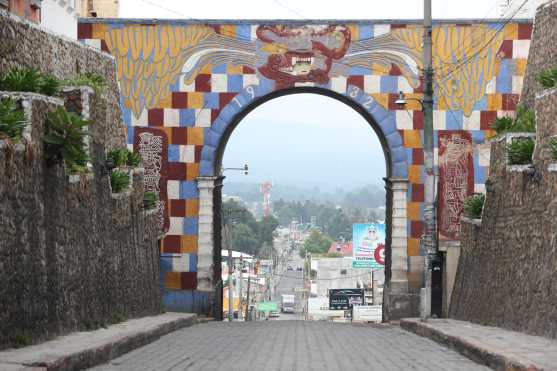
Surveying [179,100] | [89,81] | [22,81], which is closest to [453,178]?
[179,100]

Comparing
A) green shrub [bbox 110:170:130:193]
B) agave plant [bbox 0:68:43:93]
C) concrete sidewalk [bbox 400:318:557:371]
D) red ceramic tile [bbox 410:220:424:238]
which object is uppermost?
agave plant [bbox 0:68:43:93]

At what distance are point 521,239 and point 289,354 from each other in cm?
495

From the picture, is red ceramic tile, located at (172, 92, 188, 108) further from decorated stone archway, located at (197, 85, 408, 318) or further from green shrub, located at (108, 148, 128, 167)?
green shrub, located at (108, 148, 128, 167)

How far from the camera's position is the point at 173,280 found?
2802cm

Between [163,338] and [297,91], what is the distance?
41.5 ft

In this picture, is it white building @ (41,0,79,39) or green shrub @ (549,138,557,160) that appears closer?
green shrub @ (549,138,557,160)

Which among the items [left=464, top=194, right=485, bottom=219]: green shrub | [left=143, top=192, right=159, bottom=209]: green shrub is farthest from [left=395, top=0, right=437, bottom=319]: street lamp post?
[left=143, top=192, right=159, bottom=209]: green shrub

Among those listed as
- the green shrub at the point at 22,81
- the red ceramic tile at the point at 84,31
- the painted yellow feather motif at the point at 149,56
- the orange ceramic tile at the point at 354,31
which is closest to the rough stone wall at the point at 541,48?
the orange ceramic tile at the point at 354,31

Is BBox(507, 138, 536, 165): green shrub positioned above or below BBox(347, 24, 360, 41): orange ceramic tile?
below

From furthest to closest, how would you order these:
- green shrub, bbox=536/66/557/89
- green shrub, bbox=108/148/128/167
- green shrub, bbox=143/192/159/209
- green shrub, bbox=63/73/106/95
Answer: green shrub, bbox=143/192/159/209 < green shrub, bbox=108/148/128/167 < green shrub, bbox=63/73/106/95 < green shrub, bbox=536/66/557/89

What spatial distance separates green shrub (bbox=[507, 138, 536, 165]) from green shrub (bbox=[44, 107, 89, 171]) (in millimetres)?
7648

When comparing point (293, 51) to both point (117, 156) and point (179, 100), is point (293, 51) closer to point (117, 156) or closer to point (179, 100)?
point (179, 100)

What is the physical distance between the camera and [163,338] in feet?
56.0

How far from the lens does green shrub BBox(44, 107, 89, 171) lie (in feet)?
44.0
